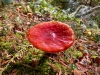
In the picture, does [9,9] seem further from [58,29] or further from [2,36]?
[58,29]

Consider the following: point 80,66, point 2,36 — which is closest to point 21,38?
point 2,36

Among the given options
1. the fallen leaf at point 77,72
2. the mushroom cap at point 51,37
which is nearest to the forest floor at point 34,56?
the fallen leaf at point 77,72

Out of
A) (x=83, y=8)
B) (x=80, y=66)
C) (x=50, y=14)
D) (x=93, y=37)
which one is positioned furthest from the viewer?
(x=83, y=8)

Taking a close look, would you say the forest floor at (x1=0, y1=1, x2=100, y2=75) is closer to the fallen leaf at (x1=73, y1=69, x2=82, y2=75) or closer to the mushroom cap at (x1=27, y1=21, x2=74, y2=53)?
the fallen leaf at (x1=73, y1=69, x2=82, y2=75)

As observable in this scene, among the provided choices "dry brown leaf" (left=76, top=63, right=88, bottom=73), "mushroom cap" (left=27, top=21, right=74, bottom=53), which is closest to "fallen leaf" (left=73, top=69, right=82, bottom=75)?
"dry brown leaf" (left=76, top=63, right=88, bottom=73)

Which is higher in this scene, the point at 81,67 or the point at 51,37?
the point at 51,37

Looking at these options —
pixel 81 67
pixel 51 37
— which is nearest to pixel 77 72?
pixel 81 67

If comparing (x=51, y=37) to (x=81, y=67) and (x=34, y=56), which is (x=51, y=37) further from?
(x=81, y=67)

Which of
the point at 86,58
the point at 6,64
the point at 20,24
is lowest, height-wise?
the point at 86,58

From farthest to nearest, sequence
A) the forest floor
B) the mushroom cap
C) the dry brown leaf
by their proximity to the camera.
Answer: the dry brown leaf
the forest floor
the mushroom cap
